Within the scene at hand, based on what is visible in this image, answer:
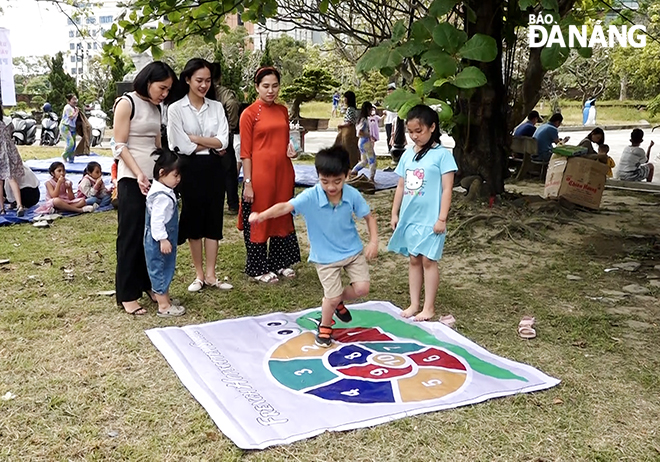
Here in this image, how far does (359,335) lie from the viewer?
395 cm

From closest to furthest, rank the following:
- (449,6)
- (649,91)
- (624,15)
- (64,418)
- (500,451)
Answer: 1. (500,451)
2. (64,418)
3. (449,6)
4. (624,15)
5. (649,91)

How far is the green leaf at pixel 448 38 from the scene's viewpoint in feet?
13.1

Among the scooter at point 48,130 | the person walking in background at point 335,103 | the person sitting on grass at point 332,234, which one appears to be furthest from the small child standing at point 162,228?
the person walking in background at point 335,103

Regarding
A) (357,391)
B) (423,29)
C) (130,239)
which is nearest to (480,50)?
(423,29)

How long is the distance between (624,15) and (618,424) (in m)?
6.35

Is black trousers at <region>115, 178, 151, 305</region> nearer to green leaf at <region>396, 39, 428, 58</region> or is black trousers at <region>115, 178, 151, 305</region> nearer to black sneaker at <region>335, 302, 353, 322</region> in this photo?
black sneaker at <region>335, 302, 353, 322</region>

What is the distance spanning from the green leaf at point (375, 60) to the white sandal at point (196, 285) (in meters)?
1.87

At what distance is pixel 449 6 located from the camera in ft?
14.0

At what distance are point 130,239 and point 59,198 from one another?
3.91 m

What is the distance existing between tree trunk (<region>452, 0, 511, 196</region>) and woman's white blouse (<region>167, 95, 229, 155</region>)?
3.61 m

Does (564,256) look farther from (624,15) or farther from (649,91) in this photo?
(649,91)

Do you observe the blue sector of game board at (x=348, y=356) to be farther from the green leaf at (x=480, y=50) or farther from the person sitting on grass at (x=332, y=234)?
the green leaf at (x=480, y=50)

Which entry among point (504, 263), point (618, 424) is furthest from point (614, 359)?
point (504, 263)

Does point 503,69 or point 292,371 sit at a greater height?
point 503,69
